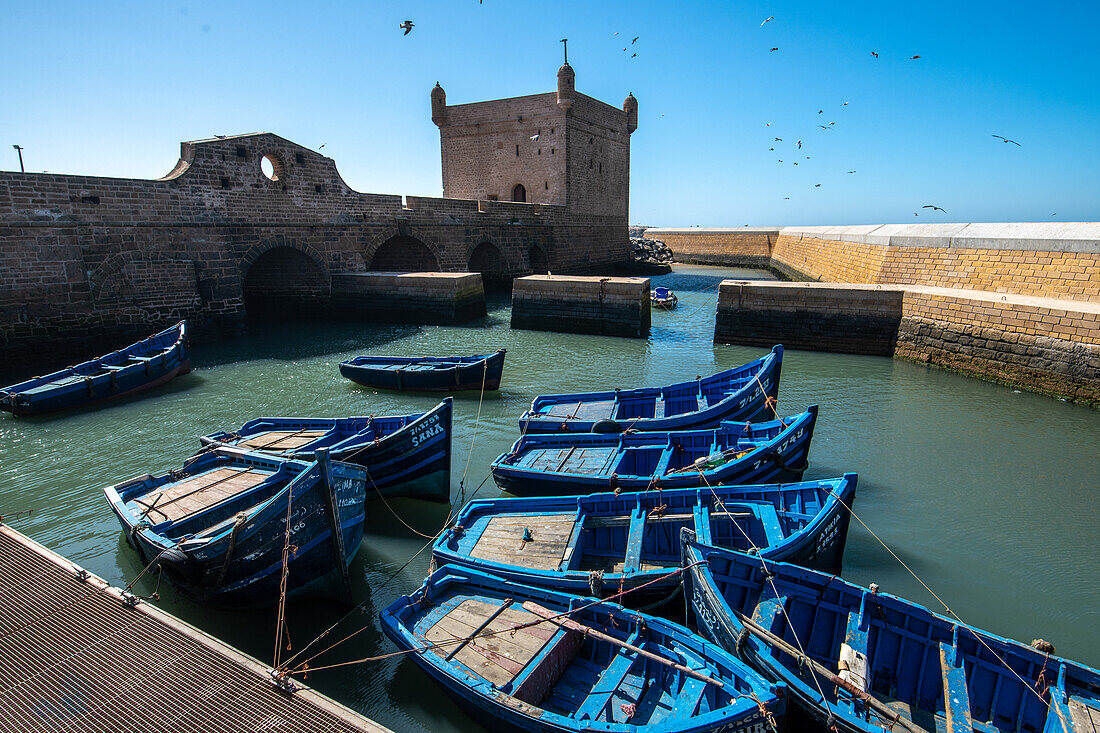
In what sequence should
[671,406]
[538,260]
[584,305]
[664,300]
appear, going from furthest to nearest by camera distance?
[538,260]
[664,300]
[584,305]
[671,406]

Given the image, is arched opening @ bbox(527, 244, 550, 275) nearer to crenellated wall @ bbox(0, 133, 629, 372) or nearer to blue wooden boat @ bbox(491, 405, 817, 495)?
crenellated wall @ bbox(0, 133, 629, 372)

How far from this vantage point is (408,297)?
21453 mm

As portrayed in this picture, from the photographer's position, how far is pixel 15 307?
1484 cm

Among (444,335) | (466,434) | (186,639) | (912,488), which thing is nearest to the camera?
(186,639)

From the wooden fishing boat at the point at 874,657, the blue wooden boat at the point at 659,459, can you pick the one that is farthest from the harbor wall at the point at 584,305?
the wooden fishing boat at the point at 874,657

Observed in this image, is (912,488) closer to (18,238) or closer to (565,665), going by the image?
(565,665)

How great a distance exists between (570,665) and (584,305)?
16.1m

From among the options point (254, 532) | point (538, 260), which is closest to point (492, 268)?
point (538, 260)

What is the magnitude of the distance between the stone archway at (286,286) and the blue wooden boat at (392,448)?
48.5ft

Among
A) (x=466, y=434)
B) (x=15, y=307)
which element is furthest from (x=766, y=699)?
(x=15, y=307)

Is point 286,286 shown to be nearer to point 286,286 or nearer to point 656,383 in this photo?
point 286,286

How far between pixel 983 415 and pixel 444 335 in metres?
14.9

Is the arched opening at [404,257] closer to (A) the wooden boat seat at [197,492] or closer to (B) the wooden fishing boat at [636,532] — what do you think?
(A) the wooden boat seat at [197,492]

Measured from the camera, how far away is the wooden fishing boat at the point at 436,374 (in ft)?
41.7
